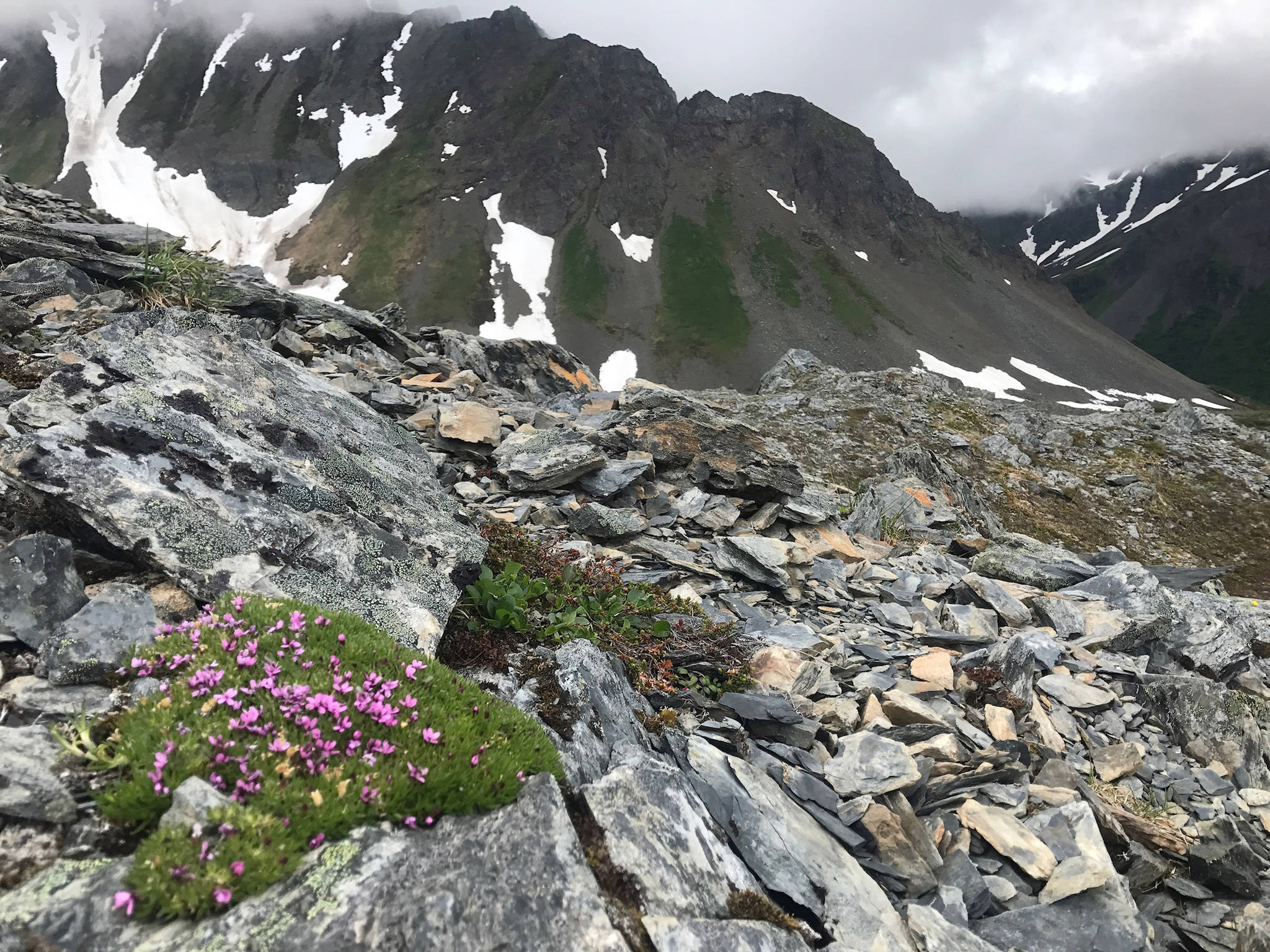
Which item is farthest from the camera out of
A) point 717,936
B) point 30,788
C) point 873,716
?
point 873,716

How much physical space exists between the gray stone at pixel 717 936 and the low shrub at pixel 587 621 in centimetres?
402

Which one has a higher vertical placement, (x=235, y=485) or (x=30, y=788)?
(x=235, y=485)

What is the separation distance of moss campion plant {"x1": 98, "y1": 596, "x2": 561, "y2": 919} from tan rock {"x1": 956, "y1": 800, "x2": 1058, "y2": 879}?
5.24m

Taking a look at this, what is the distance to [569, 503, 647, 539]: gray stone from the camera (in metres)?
Result: 14.3

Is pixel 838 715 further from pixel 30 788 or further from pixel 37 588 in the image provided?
pixel 37 588

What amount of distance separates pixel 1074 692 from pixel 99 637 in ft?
44.5

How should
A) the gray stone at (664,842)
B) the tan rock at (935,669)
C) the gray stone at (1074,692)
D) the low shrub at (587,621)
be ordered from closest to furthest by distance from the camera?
the gray stone at (664,842)
the low shrub at (587,621)
the tan rock at (935,669)
the gray stone at (1074,692)

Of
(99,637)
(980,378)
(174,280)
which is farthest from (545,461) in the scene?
(980,378)

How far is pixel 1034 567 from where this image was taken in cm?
1759

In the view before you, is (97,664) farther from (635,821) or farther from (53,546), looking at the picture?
(635,821)

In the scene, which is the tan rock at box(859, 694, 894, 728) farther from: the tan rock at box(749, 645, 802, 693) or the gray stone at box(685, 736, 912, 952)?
the gray stone at box(685, 736, 912, 952)

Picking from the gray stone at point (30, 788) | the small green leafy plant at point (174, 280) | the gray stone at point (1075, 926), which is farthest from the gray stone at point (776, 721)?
the small green leafy plant at point (174, 280)

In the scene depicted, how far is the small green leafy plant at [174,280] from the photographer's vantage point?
59.9ft

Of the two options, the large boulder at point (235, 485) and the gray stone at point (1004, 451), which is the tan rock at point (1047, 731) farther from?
the gray stone at point (1004, 451)
